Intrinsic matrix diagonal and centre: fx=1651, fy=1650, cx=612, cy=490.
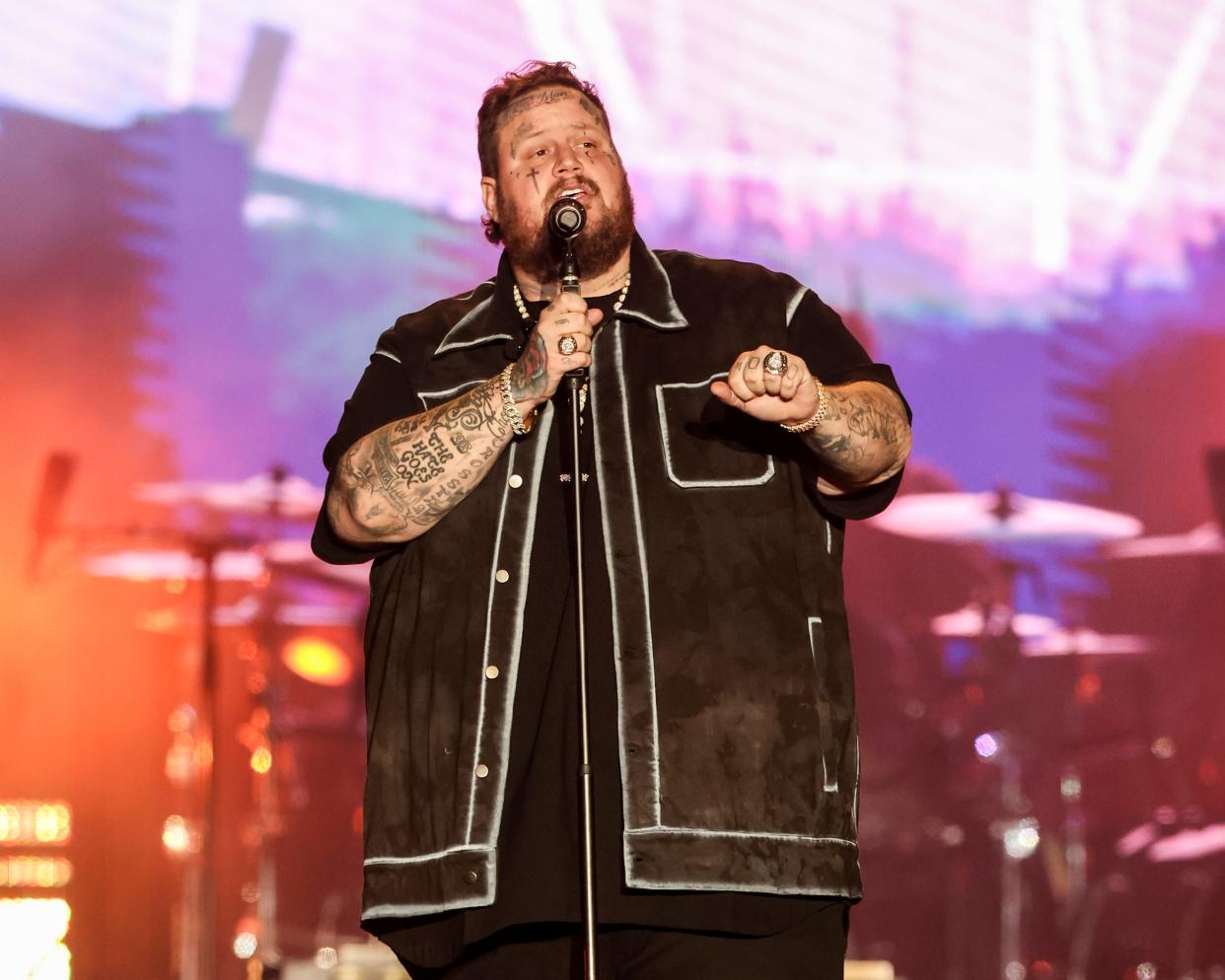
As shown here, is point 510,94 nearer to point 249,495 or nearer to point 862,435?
point 862,435

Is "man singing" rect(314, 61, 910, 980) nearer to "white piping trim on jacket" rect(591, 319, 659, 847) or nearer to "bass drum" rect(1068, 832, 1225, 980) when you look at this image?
"white piping trim on jacket" rect(591, 319, 659, 847)

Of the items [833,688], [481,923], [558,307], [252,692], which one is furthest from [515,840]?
[252,692]

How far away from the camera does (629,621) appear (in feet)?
7.05

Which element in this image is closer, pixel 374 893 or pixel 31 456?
pixel 374 893

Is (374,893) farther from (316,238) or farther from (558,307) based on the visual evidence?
(316,238)

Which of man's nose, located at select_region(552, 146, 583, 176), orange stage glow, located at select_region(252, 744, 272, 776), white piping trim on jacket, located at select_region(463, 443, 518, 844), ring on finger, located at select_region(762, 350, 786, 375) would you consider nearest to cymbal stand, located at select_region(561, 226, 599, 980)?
white piping trim on jacket, located at select_region(463, 443, 518, 844)

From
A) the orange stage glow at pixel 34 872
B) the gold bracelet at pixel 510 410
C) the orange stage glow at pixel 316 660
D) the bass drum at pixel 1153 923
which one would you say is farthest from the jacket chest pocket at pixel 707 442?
the bass drum at pixel 1153 923

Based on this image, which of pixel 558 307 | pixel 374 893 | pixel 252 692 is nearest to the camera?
pixel 558 307

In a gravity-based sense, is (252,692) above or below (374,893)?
above

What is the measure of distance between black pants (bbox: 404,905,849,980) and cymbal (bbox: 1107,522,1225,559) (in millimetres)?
4108

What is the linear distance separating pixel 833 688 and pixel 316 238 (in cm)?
406

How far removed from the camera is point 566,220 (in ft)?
6.96

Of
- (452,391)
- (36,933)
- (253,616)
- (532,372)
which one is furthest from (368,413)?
(36,933)

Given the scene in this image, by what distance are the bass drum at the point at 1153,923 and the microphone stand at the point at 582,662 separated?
14.8ft
